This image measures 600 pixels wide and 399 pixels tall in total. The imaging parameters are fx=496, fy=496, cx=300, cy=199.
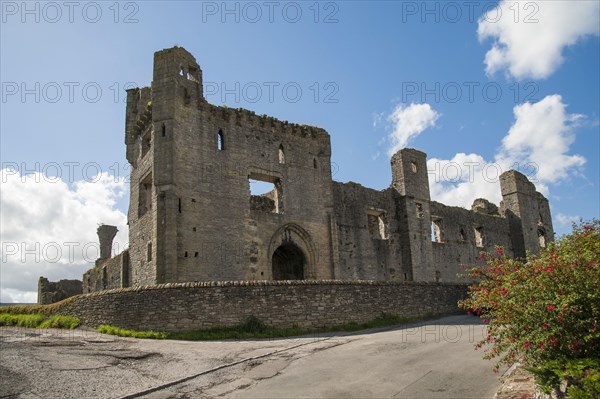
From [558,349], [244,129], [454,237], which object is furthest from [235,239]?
[454,237]

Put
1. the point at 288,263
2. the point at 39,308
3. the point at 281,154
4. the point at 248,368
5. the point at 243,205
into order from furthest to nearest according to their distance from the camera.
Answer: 1. the point at 288,263
2. the point at 281,154
3. the point at 243,205
4. the point at 39,308
5. the point at 248,368

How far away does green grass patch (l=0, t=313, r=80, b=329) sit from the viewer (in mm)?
17486

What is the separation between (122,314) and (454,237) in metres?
24.2

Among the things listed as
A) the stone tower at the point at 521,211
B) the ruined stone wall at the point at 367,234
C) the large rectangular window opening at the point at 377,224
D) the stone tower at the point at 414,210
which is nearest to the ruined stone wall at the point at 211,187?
the ruined stone wall at the point at 367,234

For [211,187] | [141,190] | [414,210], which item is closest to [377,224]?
[414,210]

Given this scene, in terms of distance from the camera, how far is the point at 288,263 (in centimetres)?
2506

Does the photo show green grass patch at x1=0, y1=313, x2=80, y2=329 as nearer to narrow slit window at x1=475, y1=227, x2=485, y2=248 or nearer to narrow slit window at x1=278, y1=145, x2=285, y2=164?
narrow slit window at x1=278, y1=145, x2=285, y2=164

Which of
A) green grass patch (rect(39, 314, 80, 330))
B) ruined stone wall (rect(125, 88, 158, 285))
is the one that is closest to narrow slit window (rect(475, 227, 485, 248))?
ruined stone wall (rect(125, 88, 158, 285))

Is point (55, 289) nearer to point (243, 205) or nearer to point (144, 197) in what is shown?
point (144, 197)

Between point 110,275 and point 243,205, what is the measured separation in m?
10.8

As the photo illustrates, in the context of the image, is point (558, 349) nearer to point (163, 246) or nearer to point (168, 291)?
point (168, 291)

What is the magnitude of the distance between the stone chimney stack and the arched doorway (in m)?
16.8

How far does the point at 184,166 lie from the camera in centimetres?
2097

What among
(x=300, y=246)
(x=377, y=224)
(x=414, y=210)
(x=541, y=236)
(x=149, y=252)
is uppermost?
(x=414, y=210)
